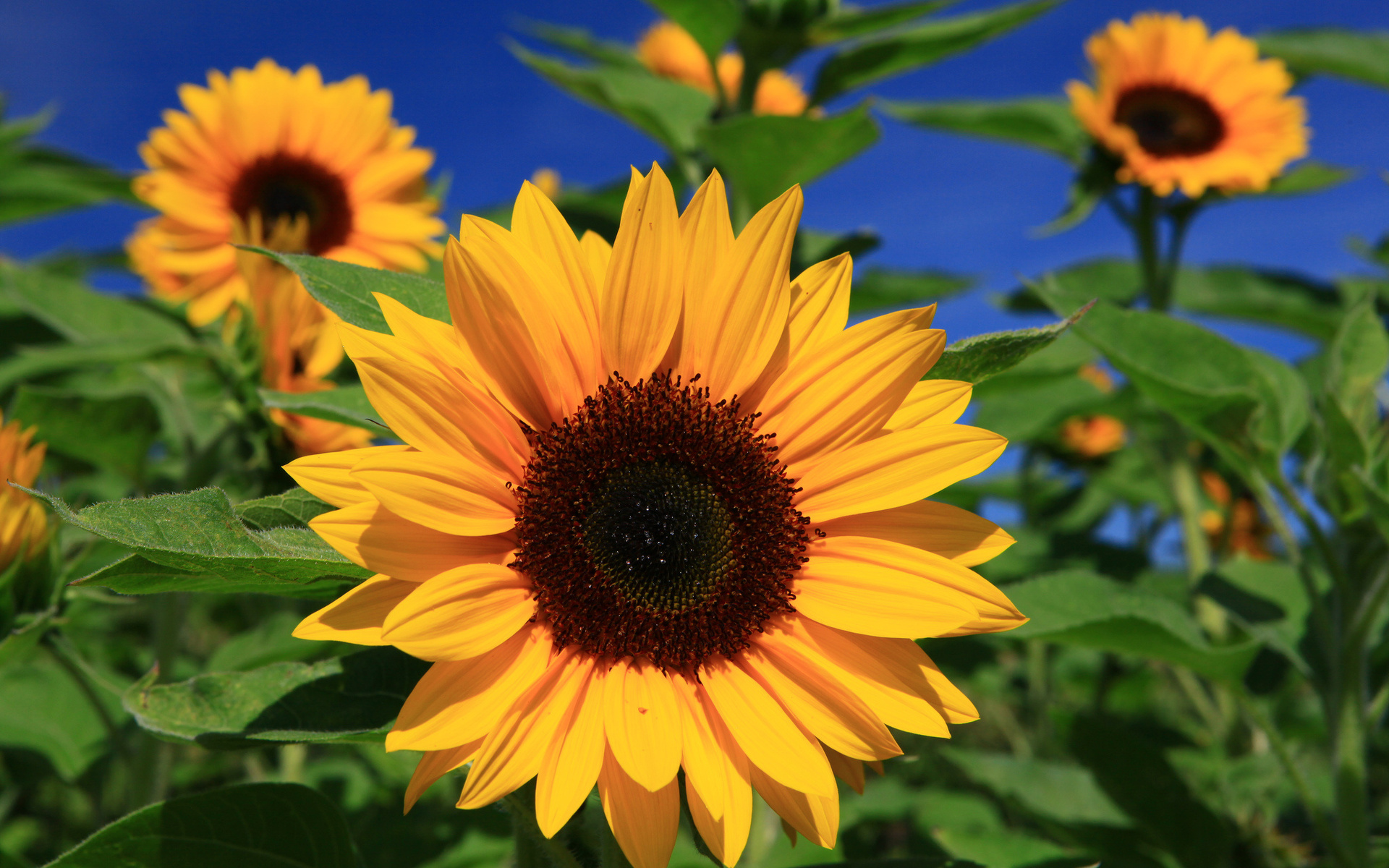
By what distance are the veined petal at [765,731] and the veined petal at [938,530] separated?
0.23 m

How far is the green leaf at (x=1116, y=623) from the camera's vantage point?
5.39 feet

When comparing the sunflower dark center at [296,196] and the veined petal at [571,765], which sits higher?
the sunflower dark center at [296,196]

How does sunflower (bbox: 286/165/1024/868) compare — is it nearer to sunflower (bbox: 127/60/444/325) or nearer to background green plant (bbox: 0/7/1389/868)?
background green plant (bbox: 0/7/1389/868)

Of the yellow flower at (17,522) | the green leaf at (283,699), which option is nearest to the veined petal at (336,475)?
the green leaf at (283,699)

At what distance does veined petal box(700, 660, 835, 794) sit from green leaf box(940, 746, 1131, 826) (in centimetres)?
133

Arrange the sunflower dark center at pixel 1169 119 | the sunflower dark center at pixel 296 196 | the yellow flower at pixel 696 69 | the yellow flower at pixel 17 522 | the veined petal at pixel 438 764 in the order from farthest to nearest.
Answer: the yellow flower at pixel 696 69 → the sunflower dark center at pixel 1169 119 → the sunflower dark center at pixel 296 196 → the yellow flower at pixel 17 522 → the veined petal at pixel 438 764

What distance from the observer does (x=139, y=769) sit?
6.57 ft

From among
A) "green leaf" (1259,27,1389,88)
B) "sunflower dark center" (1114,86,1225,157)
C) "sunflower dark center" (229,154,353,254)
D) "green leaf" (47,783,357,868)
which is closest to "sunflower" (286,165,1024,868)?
"green leaf" (47,783,357,868)

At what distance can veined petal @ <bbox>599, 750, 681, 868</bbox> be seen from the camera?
1.07 metres

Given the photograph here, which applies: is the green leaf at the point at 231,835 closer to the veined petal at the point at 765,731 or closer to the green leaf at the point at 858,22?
the veined petal at the point at 765,731

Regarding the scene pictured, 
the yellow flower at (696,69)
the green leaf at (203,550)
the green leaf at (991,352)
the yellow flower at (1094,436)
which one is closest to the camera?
the green leaf at (203,550)

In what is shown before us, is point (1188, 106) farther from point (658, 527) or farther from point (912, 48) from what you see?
point (658, 527)

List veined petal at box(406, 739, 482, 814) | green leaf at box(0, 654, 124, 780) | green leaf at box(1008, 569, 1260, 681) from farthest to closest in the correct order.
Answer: green leaf at box(0, 654, 124, 780) < green leaf at box(1008, 569, 1260, 681) < veined petal at box(406, 739, 482, 814)

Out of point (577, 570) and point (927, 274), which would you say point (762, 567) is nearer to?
point (577, 570)
